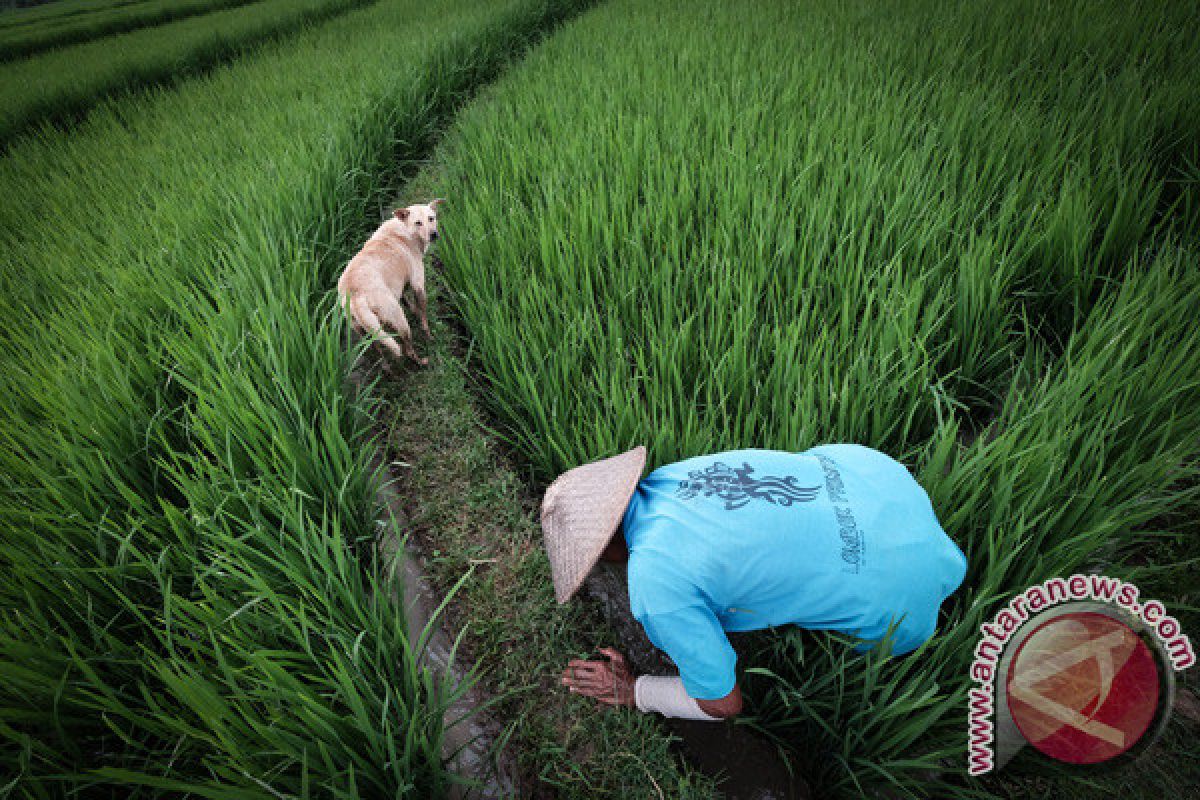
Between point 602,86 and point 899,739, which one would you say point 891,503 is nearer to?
point 899,739

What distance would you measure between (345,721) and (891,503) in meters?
1.14

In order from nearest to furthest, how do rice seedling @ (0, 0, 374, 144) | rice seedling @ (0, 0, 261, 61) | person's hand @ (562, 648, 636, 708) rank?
person's hand @ (562, 648, 636, 708) → rice seedling @ (0, 0, 374, 144) → rice seedling @ (0, 0, 261, 61)

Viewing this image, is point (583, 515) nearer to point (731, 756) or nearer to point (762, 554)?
point (762, 554)

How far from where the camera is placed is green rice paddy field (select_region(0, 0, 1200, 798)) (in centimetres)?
101

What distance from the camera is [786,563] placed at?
36.6 inches

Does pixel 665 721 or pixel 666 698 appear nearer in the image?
pixel 666 698

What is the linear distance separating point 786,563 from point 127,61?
8.86m

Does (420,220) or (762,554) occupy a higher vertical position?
(420,220)

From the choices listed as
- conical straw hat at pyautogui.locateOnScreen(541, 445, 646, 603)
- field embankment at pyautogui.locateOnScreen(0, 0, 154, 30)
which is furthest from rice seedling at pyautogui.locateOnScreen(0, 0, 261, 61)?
conical straw hat at pyautogui.locateOnScreen(541, 445, 646, 603)

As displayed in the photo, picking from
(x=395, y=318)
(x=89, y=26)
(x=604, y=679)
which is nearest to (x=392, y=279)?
(x=395, y=318)

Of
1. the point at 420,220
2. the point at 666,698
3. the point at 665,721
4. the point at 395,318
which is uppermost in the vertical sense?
the point at 420,220

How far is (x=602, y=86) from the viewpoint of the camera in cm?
356

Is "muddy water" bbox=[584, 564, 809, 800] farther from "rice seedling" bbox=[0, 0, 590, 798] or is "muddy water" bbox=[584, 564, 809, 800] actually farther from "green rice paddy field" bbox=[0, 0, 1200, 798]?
"rice seedling" bbox=[0, 0, 590, 798]

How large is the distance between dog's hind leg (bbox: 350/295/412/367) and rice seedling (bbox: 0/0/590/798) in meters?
0.13
